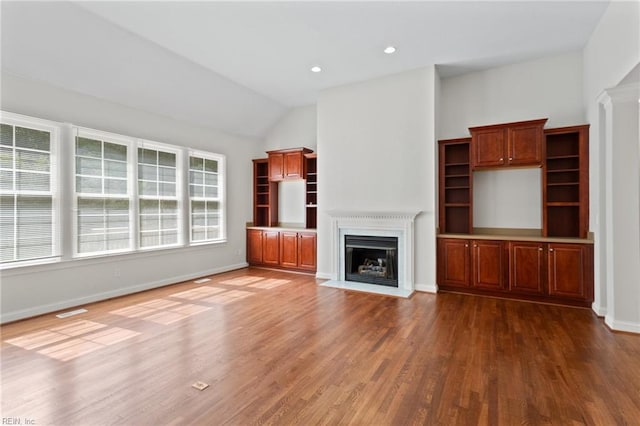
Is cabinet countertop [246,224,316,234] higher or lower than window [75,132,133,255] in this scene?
lower

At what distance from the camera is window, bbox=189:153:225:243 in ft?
19.4

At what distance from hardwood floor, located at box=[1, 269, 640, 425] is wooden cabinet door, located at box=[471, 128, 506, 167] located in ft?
6.94

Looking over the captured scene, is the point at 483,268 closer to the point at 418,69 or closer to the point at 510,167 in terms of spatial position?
the point at 510,167

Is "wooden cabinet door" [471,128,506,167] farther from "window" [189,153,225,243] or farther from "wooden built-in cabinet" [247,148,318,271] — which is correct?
"window" [189,153,225,243]

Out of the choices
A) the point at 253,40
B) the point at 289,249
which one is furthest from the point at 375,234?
the point at 253,40

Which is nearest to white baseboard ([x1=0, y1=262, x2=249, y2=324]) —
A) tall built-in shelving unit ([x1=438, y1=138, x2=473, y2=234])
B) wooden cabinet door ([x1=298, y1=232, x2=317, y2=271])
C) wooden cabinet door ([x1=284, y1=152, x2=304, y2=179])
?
wooden cabinet door ([x1=298, y1=232, x2=317, y2=271])

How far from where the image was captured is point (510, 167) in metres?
4.62

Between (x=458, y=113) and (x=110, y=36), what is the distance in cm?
521

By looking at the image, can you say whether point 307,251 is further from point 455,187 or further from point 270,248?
point 455,187

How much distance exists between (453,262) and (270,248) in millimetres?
3726

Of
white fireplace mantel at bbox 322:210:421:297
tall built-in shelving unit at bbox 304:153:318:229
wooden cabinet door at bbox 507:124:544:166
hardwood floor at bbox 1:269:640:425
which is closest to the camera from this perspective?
hardwood floor at bbox 1:269:640:425

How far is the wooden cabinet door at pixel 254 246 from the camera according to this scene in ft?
22.4

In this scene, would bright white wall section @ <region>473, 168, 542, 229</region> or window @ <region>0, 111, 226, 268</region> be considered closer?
window @ <region>0, 111, 226, 268</region>

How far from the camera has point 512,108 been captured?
4.82 metres
